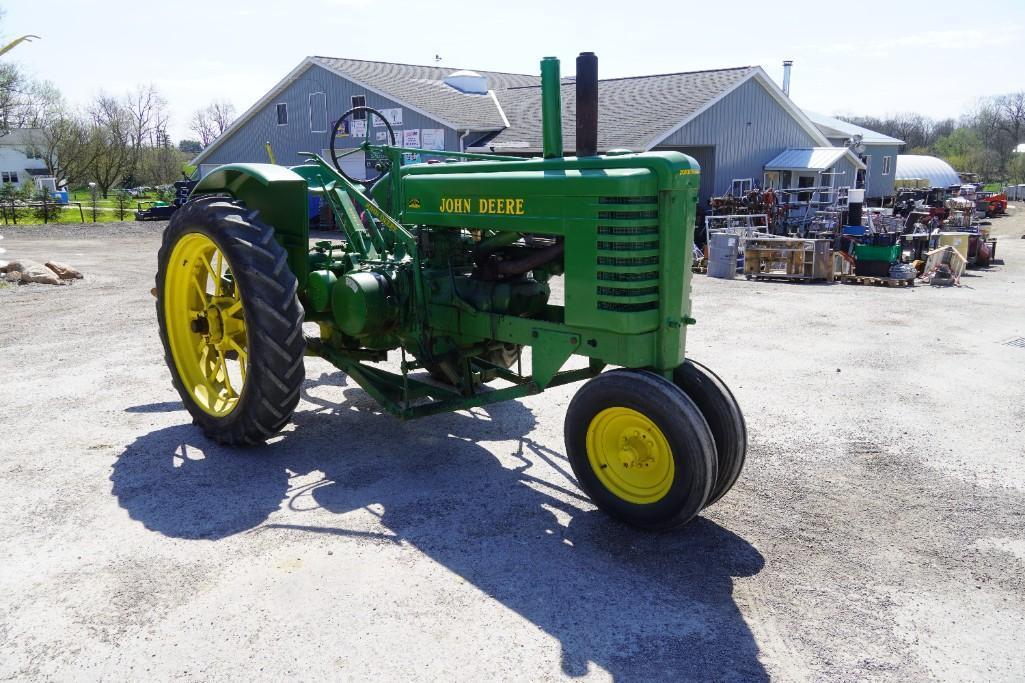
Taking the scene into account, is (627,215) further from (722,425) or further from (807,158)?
(807,158)

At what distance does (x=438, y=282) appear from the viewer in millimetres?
4855

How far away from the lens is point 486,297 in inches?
182

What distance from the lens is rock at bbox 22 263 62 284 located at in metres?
12.0

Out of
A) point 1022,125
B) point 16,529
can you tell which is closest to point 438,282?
point 16,529

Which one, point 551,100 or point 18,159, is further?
point 18,159

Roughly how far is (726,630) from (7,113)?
5136 cm

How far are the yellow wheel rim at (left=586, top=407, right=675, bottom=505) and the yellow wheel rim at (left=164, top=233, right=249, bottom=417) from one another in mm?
2328

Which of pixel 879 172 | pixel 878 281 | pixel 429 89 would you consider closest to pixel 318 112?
pixel 429 89

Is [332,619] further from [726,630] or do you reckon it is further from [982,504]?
[982,504]

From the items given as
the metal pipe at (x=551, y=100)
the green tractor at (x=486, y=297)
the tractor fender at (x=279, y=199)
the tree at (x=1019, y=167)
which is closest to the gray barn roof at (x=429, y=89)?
the tractor fender at (x=279, y=199)

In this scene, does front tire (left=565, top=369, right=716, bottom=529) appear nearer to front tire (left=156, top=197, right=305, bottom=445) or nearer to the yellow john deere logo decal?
the yellow john deere logo decal

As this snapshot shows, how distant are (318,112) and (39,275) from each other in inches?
609

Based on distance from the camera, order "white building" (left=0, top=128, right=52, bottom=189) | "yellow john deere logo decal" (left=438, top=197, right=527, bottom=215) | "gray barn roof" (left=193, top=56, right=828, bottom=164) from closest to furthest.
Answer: "yellow john deere logo decal" (left=438, top=197, right=527, bottom=215) < "gray barn roof" (left=193, top=56, right=828, bottom=164) < "white building" (left=0, top=128, right=52, bottom=189)

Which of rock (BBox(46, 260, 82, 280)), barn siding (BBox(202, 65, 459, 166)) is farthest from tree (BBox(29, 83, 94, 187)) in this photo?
rock (BBox(46, 260, 82, 280))
